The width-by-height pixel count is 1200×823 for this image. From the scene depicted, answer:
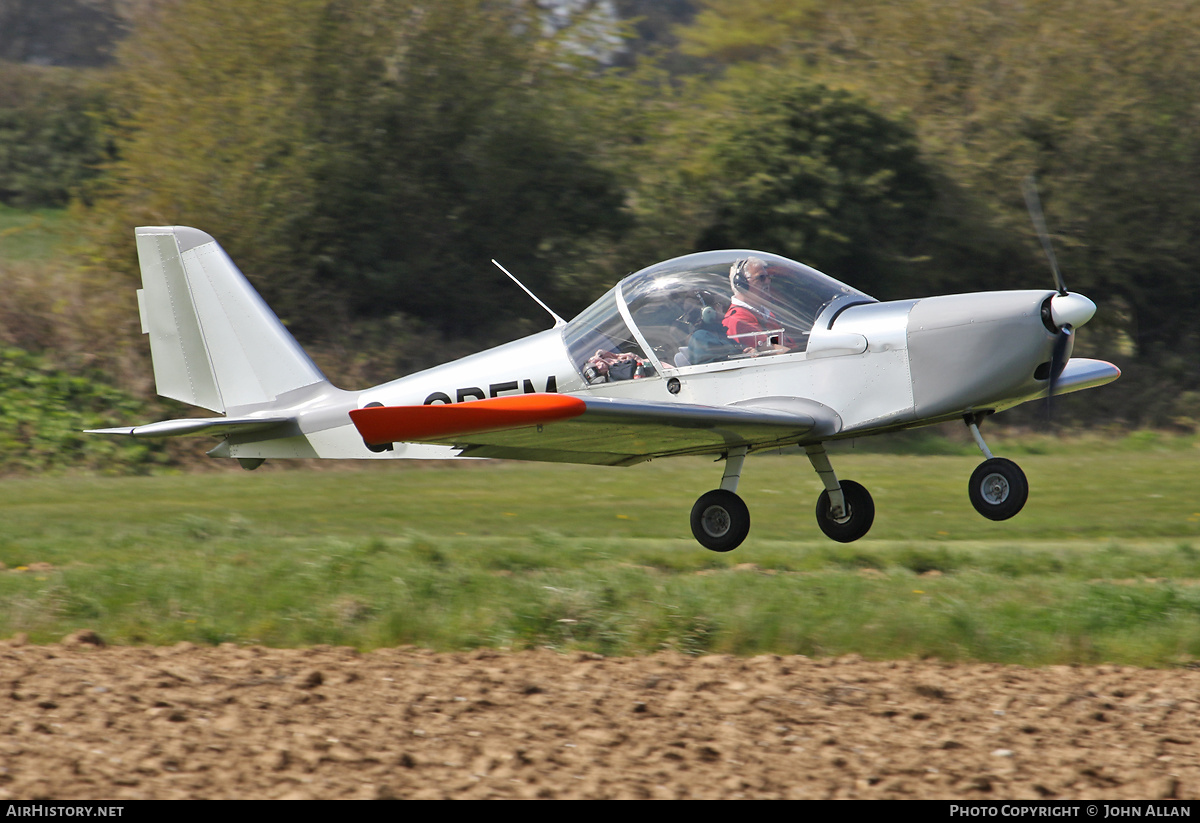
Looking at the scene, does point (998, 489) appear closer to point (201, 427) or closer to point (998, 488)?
point (998, 488)

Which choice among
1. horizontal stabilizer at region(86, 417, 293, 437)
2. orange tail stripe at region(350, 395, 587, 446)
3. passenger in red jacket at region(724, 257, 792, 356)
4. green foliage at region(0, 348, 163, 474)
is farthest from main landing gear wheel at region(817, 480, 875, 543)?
green foliage at region(0, 348, 163, 474)

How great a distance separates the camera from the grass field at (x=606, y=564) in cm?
962

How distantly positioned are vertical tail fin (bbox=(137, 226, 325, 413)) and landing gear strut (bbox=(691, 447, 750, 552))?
3.79m

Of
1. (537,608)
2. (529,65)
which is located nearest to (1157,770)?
(537,608)

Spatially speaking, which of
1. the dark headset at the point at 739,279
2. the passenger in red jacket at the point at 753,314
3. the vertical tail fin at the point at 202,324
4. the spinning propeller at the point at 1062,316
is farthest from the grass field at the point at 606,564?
the dark headset at the point at 739,279

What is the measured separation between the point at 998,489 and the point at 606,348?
2966 mm

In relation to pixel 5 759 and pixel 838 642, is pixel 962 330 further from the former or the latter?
pixel 5 759

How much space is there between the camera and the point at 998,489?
8523 millimetres

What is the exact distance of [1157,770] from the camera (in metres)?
A: 6.55

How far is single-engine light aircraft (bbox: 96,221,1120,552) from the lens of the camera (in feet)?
26.9

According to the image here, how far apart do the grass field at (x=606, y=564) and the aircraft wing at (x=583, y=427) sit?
59.7 inches

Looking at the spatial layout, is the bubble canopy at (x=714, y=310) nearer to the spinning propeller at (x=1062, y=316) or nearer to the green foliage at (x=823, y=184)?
the spinning propeller at (x=1062, y=316)

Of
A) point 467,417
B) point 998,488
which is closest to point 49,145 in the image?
point 467,417

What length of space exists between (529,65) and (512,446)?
1907 cm
